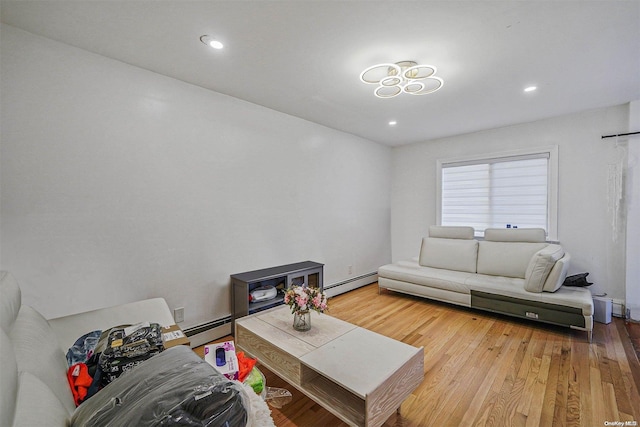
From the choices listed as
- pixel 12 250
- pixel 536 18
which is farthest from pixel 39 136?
pixel 536 18

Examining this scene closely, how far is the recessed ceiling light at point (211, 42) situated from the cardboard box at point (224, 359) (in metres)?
2.10

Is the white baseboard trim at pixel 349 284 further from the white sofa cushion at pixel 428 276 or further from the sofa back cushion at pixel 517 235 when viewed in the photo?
the sofa back cushion at pixel 517 235

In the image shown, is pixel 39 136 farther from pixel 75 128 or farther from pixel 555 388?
pixel 555 388

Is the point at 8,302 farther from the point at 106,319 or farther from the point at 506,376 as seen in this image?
the point at 506,376

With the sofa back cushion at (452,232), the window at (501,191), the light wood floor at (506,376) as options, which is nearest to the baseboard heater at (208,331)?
the light wood floor at (506,376)

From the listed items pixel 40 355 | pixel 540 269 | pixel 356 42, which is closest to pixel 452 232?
pixel 540 269

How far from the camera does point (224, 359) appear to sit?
1.59m

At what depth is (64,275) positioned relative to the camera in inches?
75.8

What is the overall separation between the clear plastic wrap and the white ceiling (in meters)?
1.89

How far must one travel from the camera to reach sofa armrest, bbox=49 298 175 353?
5.41 ft

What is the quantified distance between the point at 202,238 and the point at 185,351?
5.59 ft

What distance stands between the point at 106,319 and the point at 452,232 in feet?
13.6

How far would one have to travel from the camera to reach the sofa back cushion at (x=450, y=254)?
12.3 feet

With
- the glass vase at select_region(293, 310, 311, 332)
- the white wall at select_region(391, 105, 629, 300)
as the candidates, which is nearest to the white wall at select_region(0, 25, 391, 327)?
the glass vase at select_region(293, 310, 311, 332)
